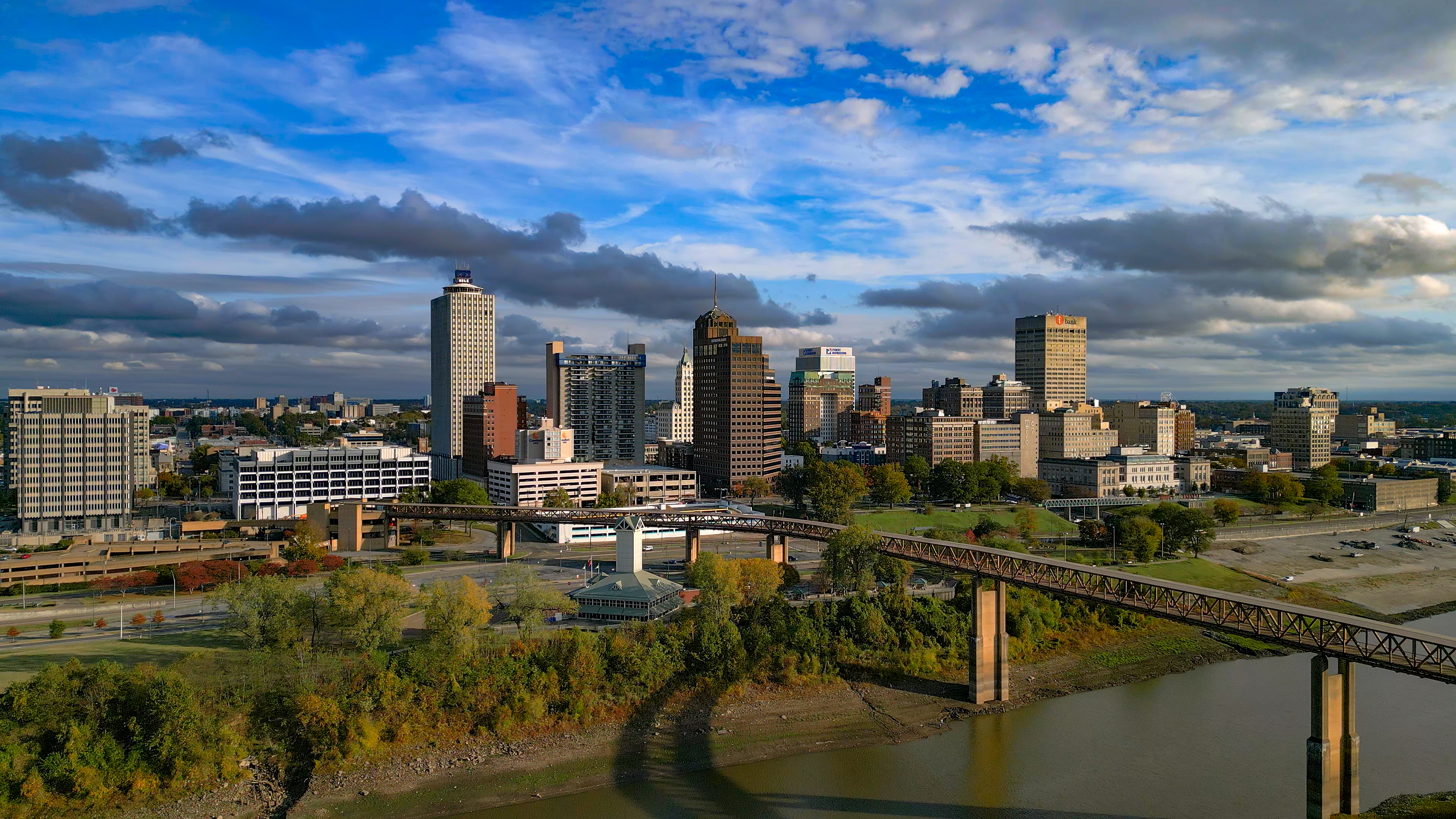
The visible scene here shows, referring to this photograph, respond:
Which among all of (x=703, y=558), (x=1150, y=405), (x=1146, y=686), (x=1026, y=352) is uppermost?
(x=1026, y=352)

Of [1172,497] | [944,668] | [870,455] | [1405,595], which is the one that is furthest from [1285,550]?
[870,455]

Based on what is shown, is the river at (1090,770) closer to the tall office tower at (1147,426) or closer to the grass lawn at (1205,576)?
the grass lawn at (1205,576)

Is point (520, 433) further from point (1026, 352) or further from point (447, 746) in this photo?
point (1026, 352)

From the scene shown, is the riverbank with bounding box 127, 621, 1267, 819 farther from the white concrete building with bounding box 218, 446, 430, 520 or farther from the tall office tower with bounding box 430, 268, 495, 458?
the tall office tower with bounding box 430, 268, 495, 458

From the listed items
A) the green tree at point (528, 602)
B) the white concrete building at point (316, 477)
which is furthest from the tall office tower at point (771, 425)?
the green tree at point (528, 602)

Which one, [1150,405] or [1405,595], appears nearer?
[1405,595]

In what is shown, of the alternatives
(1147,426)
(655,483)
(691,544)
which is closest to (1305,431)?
(1147,426)

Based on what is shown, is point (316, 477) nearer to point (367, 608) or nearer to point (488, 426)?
point (488, 426)
